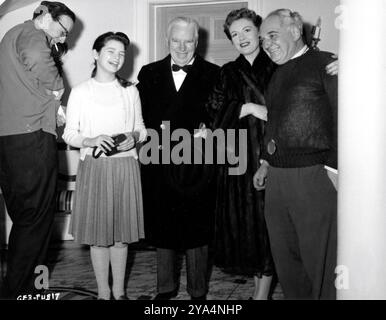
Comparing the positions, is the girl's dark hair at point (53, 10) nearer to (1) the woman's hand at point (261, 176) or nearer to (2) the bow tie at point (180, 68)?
(2) the bow tie at point (180, 68)

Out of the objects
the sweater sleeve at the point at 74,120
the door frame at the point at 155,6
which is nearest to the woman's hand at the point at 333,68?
the sweater sleeve at the point at 74,120

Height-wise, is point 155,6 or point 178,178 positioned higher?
point 155,6

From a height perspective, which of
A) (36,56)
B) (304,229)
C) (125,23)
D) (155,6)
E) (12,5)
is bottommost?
(304,229)

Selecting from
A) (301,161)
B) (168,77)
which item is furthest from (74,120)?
(301,161)

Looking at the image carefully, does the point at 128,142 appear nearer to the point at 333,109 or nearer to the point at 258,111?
the point at 258,111

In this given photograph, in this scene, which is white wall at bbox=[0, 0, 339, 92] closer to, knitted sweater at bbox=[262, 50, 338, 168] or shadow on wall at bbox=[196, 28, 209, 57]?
shadow on wall at bbox=[196, 28, 209, 57]

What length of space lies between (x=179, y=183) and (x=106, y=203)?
0.39 metres

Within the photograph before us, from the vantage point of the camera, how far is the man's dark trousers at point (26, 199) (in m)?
2.20

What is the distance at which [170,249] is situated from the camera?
2.27 meters

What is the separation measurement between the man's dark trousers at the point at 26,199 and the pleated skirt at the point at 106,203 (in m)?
0.18

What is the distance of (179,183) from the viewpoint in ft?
7.52
